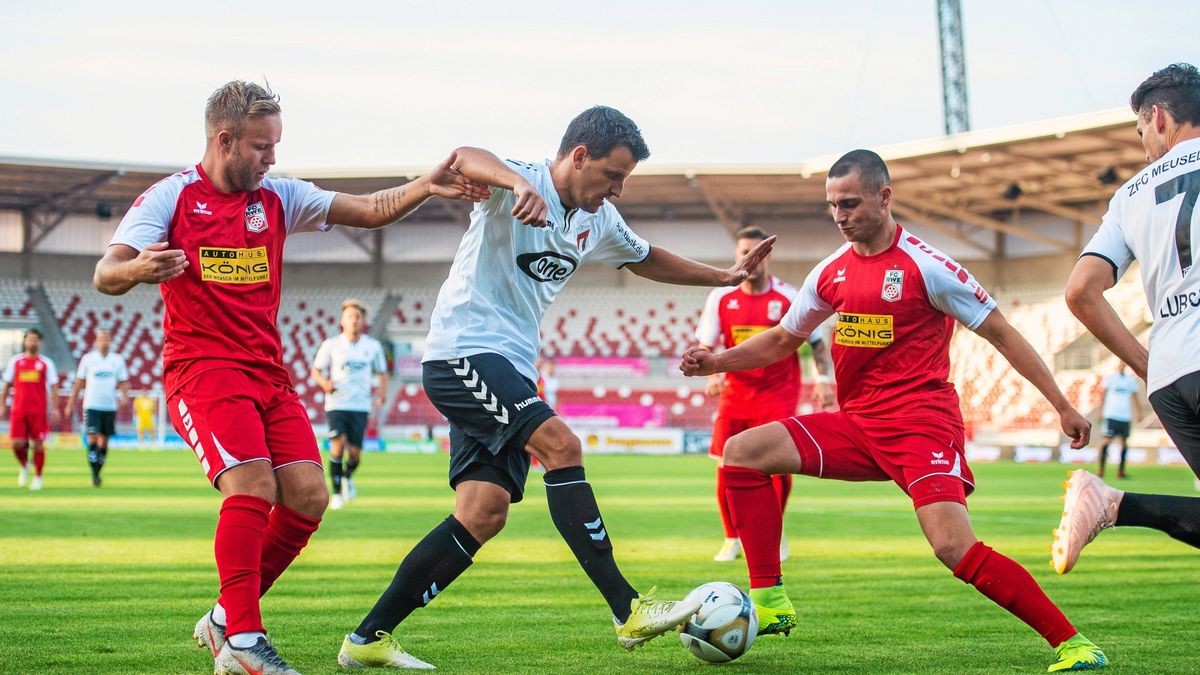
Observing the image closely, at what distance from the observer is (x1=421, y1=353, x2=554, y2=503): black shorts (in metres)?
4.96

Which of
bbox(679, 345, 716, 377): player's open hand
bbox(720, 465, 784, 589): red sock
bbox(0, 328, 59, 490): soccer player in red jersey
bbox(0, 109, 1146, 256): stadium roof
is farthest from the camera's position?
bbox(0, 109, 1146, 256): stadium roof

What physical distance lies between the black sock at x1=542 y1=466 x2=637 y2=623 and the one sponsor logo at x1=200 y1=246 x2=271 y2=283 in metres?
1.41

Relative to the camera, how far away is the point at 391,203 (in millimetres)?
5117

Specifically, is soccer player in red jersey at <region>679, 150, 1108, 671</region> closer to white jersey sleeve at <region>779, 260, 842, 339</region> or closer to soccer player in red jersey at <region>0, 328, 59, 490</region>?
white jersey sleeve at <region>779, 260, 842, 339</region>

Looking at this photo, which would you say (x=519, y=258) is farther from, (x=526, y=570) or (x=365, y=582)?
(x=526, y=570)

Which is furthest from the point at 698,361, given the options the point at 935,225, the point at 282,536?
the point at 935,225

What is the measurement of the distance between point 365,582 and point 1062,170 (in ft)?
107

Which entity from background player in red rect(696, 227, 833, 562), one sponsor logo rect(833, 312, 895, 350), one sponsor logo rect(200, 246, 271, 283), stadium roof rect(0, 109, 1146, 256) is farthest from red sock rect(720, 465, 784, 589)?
stadium roof rect(0, 109, 1146, 256)

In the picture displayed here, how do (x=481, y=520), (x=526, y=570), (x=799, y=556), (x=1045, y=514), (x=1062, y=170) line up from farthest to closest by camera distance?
(x=1062, y=170) < (x=1045, y=514) < (x=799, y=556) < (x=526, y=570) < (x=481, y=520)

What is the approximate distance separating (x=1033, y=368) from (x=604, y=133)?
2145 mm

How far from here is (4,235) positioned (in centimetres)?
4541

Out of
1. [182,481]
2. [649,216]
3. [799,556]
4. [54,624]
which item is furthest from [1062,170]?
[54,624]

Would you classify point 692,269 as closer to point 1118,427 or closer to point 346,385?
point 346,385

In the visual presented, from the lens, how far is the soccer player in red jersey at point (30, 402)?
17.9 meters
